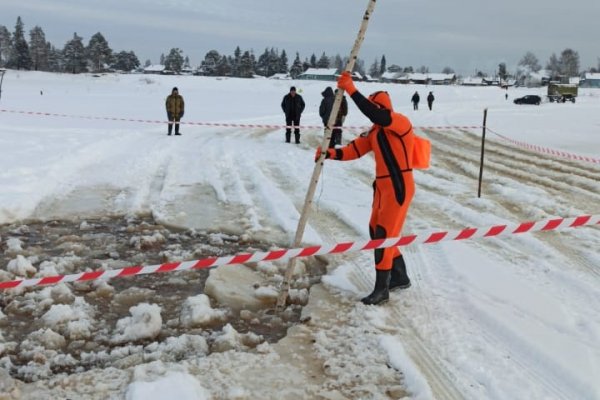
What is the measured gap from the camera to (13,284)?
4.38m

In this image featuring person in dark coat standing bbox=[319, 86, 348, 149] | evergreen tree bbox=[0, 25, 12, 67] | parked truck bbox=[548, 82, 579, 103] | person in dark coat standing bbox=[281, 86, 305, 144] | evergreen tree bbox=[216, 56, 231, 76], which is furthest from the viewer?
evergreen tree bbox=[216, 56, 231, 76]

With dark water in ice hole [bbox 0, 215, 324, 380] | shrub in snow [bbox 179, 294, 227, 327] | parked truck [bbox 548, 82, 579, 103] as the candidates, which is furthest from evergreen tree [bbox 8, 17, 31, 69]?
shrub in snow [bbox 179, 294, 227, 327]

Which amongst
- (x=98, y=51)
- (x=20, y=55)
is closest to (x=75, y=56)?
(x=98, y=51)

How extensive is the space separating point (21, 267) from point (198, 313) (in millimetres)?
2008

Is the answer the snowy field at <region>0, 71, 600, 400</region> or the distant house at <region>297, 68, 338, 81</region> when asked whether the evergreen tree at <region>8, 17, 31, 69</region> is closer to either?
the distant house at <region>297, 68, 338, 81</region>

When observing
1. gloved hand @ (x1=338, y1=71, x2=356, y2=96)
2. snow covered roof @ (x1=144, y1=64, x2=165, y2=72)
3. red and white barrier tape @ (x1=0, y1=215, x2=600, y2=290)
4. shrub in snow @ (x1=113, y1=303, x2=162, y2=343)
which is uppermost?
snow covered roof @ (x1=144, y1=64, x2=165, y2=72)

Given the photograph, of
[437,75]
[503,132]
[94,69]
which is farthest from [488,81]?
[503,132]

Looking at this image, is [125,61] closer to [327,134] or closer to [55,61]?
[55,61]

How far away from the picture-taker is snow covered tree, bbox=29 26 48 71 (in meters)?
111

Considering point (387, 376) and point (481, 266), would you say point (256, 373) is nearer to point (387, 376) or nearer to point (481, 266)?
point (387, 376)

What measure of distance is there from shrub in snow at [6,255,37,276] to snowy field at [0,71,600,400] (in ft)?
0.04

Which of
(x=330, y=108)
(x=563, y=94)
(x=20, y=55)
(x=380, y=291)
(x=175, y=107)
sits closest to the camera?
(x=380, y=291)

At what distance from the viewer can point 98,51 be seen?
340 ft

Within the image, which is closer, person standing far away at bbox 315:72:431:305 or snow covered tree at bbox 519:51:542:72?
person standing far away at bbox 315:72:431:305
